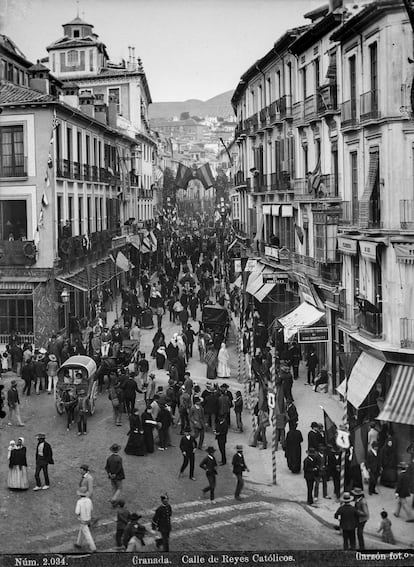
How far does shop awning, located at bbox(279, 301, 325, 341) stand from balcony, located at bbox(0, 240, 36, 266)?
36.1ft

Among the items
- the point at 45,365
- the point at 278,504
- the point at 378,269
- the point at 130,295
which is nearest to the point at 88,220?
the point at 130,295

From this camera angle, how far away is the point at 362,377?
21.2 m

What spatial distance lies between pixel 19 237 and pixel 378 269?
16655 mm

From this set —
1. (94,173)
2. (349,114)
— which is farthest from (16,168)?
(349,114)

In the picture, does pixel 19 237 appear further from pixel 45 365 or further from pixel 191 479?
pixel 191 479

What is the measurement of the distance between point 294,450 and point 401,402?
294 cm

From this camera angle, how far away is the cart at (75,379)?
2364 centimetres

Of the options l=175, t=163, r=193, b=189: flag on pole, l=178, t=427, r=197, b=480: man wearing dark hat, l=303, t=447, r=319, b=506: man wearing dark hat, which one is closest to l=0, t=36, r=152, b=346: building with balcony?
l=178, t=427, r=197, b=480: man wearing dark hat

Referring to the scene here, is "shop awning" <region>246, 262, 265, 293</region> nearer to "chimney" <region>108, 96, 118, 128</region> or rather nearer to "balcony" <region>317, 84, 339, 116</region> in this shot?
"balcony" <region>317, 84, 339, 116</region>

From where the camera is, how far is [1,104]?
3198cm

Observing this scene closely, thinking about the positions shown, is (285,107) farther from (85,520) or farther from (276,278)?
(85,520)

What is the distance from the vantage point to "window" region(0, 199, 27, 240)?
32.9 metres

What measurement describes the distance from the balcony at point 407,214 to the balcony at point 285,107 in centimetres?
1416

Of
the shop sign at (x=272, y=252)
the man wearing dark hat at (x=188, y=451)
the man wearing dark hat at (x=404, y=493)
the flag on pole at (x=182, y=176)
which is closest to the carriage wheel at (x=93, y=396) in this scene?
the man wearing dark hat at (x=188, y=451)
